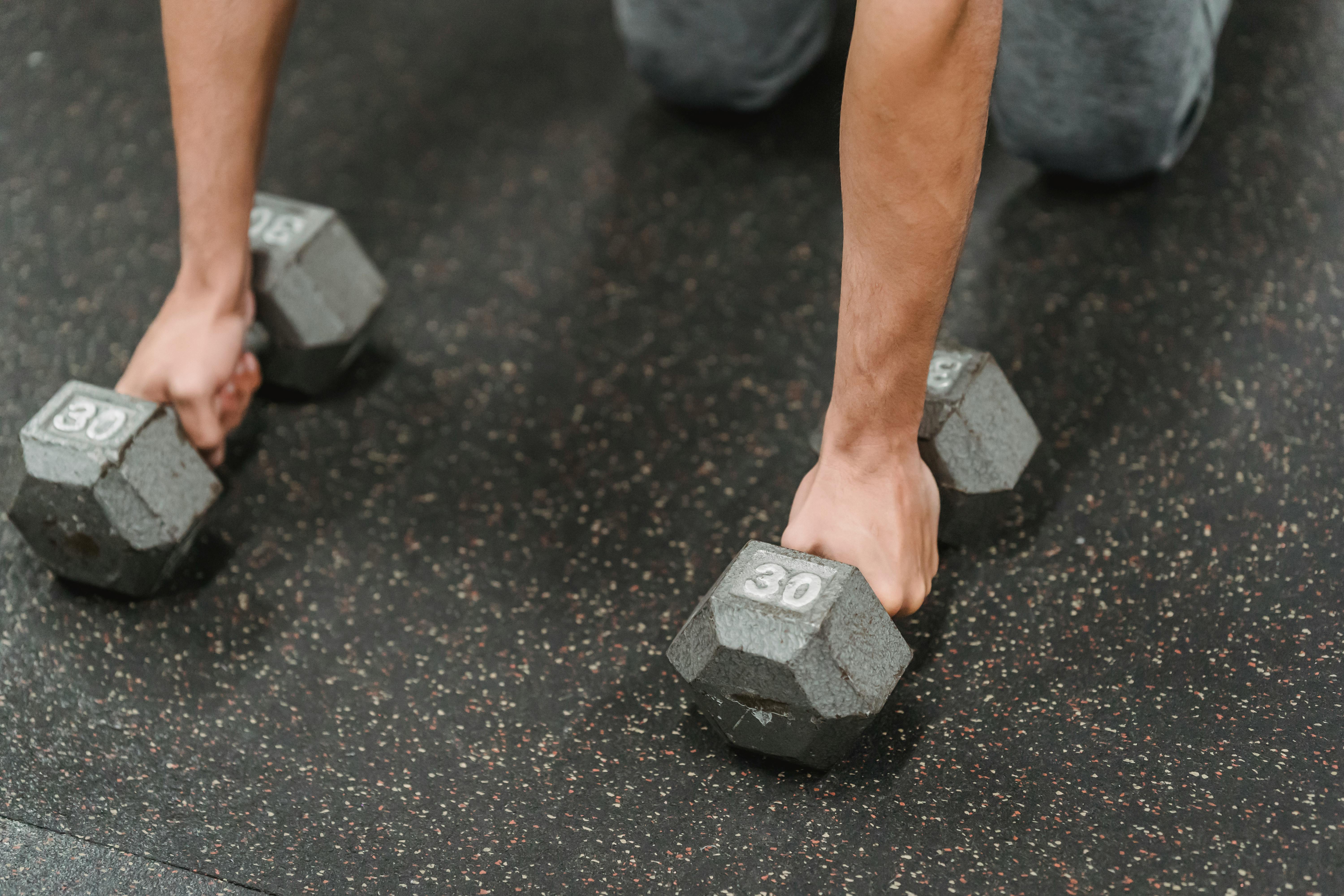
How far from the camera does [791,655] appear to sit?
87 centimetres

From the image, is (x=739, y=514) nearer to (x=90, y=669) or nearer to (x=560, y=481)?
(x=560, y=481)

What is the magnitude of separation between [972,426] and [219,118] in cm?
70

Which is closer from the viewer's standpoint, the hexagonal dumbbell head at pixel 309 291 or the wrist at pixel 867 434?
the wrist at pixel 867 434

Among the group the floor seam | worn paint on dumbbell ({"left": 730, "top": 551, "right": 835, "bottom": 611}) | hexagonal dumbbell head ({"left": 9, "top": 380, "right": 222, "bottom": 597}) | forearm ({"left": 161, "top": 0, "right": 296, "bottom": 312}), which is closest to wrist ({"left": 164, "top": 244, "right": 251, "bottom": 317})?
forearm ({"left": 161, "top": 0, "right": 296, "bottom": 312})

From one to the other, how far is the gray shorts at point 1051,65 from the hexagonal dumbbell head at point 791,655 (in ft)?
2.31

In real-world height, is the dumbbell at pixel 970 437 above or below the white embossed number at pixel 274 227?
below

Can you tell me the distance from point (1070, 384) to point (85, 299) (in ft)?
3.46

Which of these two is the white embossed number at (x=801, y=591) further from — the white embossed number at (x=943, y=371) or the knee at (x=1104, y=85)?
the knee at (x=1104, y=85)

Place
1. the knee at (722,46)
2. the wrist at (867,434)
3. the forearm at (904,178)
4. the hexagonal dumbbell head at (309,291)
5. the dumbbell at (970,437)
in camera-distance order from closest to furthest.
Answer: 1. the forearm at (904,178)
2. the wrist at (867,434)
3. the dumbbell at (970,437)
4. the hexagonal dumbbell head at (309,291)
5. the knee at (722,46)

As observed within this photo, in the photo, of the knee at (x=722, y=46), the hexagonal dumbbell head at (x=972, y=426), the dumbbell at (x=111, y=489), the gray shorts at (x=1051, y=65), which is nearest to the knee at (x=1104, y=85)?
the gray shorts at (x=1051, y=65)

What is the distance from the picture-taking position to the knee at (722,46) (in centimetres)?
151

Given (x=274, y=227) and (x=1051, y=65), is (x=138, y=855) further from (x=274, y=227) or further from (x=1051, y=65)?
(x=1051, y=65)

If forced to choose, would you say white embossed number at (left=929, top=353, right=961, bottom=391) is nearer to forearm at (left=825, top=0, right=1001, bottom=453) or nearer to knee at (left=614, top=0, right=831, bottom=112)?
forearm at (left=825, top=0, right=1001, bottom=453)

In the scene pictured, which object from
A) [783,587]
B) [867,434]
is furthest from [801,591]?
[867,434]
